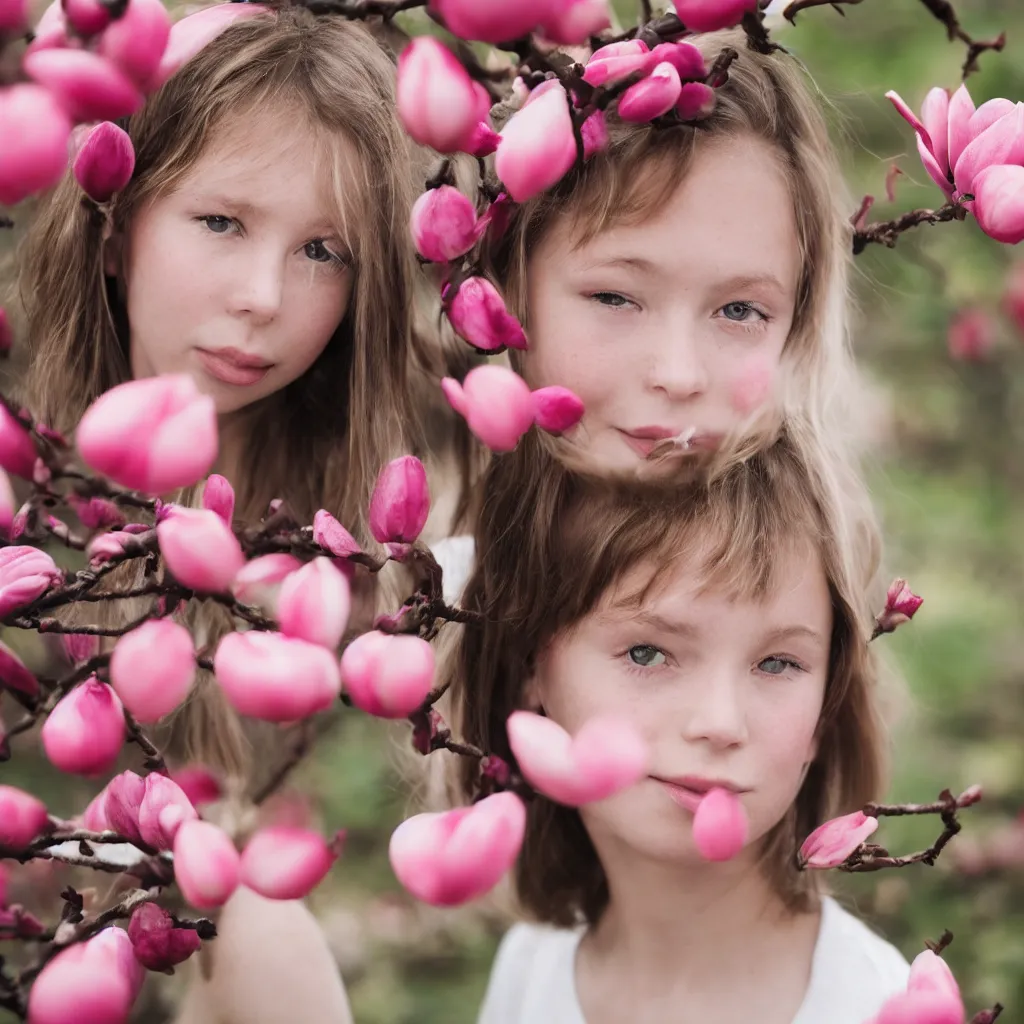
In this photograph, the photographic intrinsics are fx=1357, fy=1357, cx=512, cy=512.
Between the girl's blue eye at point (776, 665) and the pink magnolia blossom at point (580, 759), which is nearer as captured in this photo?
the pink magnolia blossom at point (580, 759)

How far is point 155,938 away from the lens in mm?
732

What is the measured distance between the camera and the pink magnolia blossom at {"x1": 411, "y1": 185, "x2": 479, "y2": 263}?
819mm

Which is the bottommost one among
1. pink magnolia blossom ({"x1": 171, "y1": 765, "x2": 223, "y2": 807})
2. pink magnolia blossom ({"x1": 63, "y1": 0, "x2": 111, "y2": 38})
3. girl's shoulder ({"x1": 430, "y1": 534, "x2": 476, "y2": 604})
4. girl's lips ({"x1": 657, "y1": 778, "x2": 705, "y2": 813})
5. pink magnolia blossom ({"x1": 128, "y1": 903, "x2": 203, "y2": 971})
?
pink magnolia blossom ({"x1": 171, "y1": 765, "x2": 223, "y2": 807})

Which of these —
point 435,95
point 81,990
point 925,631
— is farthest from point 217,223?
point 925,631

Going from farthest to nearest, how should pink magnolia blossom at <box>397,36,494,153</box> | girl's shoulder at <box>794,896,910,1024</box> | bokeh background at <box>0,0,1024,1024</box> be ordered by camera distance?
bokeh background at <box>0,0,1024,1024</box> < girl's shoulder at <box>794,896,910,1024</box> < pink magnolia blossom at <box>397,36,494,153</box>

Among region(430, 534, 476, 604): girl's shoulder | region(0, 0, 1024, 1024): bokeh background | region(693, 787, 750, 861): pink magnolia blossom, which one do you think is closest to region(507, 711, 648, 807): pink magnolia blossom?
region(693, 787, 750, 861): pink magnolia blossom

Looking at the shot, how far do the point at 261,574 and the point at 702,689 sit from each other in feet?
1.21

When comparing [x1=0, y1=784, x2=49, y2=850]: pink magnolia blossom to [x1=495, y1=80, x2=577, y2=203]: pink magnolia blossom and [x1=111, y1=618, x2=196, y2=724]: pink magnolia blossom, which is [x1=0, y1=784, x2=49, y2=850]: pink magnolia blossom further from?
[x1=495, y1=80, x2=577, y2=203]: pink magnolia blossom

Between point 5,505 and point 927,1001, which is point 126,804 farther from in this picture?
point 927,1001

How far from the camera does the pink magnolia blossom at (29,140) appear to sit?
1.93ft

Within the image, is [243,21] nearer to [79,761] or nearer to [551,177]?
[551,177]

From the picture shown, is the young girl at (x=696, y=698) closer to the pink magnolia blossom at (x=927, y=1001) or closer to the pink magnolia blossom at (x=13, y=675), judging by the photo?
the pink magnolia blossom at (x=927, y=1001)

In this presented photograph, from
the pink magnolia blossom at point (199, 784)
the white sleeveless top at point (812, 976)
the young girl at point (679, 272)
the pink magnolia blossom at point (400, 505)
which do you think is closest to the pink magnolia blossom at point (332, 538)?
the pink magnolia blossom at point (400, 505)

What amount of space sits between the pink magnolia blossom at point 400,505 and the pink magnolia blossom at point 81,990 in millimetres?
274
